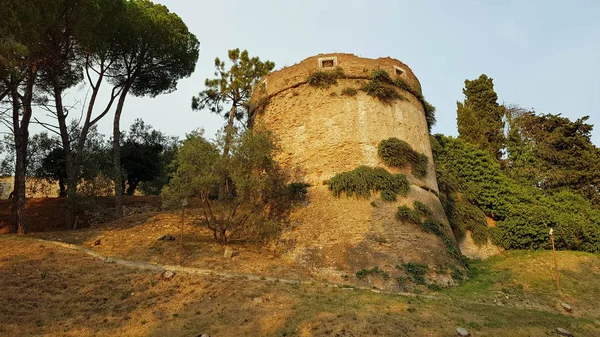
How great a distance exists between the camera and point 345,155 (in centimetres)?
1416

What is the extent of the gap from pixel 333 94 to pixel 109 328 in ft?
35.6

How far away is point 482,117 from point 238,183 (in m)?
17.6

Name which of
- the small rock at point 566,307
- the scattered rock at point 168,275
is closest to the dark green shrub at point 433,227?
the small rock at point 566,307

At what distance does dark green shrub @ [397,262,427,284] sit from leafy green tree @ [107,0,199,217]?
12.9m

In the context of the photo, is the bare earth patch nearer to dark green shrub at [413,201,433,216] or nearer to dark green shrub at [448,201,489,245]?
dark green shrub at [413,201,433,216]

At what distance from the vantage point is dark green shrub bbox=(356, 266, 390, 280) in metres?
11.4

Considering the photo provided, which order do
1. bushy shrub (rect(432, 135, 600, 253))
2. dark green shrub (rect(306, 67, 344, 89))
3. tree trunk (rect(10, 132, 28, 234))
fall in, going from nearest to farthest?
tree trunk (rect(10, 132, 28, 234)), dark green shrub (rect(306, 67, 344, 89)), bushy shrub (rect(432, 135, 600, 253))

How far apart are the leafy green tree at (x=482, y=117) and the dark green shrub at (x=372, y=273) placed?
13914mm

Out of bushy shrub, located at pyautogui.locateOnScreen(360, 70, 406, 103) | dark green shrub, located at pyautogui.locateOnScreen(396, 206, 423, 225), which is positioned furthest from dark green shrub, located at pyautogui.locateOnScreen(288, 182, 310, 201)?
bushy shrub, located at pyautogui.locateOnScreen(360, 70, 406, 103)

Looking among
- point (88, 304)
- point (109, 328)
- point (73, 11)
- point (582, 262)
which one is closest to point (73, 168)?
point (73, 11)

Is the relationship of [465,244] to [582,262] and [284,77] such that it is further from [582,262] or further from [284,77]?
[284,77]

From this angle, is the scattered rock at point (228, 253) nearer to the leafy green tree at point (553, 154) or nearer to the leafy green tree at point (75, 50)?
the leafy green tree at point (75, 50)

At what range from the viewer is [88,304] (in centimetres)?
902

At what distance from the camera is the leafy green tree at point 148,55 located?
1880 centimetres
